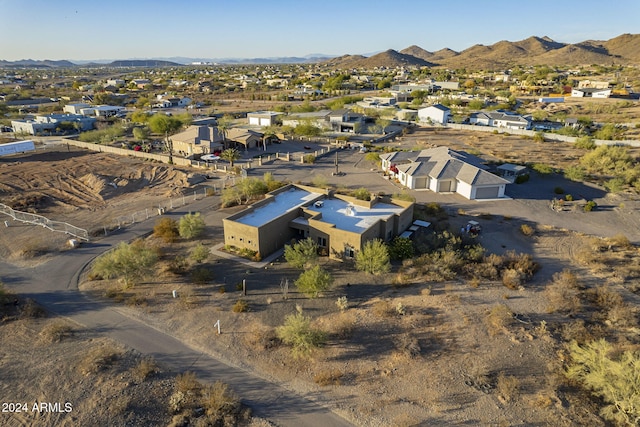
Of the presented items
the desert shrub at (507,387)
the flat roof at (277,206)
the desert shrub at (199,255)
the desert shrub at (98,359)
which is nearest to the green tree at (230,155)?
the flat roof at (277,206)

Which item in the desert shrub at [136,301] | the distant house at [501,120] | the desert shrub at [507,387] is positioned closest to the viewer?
the desert shrub at [507,387]

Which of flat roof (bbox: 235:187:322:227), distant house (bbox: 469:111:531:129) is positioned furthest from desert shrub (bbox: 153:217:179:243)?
distant house (bbox: 469:111:531:129)

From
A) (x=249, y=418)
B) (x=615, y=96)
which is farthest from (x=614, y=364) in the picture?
(x=615, y=96)

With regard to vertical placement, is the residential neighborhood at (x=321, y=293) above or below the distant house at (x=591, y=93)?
below

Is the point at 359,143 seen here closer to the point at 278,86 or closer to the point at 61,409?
the point at 61,409

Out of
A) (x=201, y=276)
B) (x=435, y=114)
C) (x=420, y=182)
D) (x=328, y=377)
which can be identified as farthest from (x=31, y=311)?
(x=435, y=114)

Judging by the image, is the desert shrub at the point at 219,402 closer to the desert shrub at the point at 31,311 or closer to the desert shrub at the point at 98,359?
the desert shrub at the point at 98,359
